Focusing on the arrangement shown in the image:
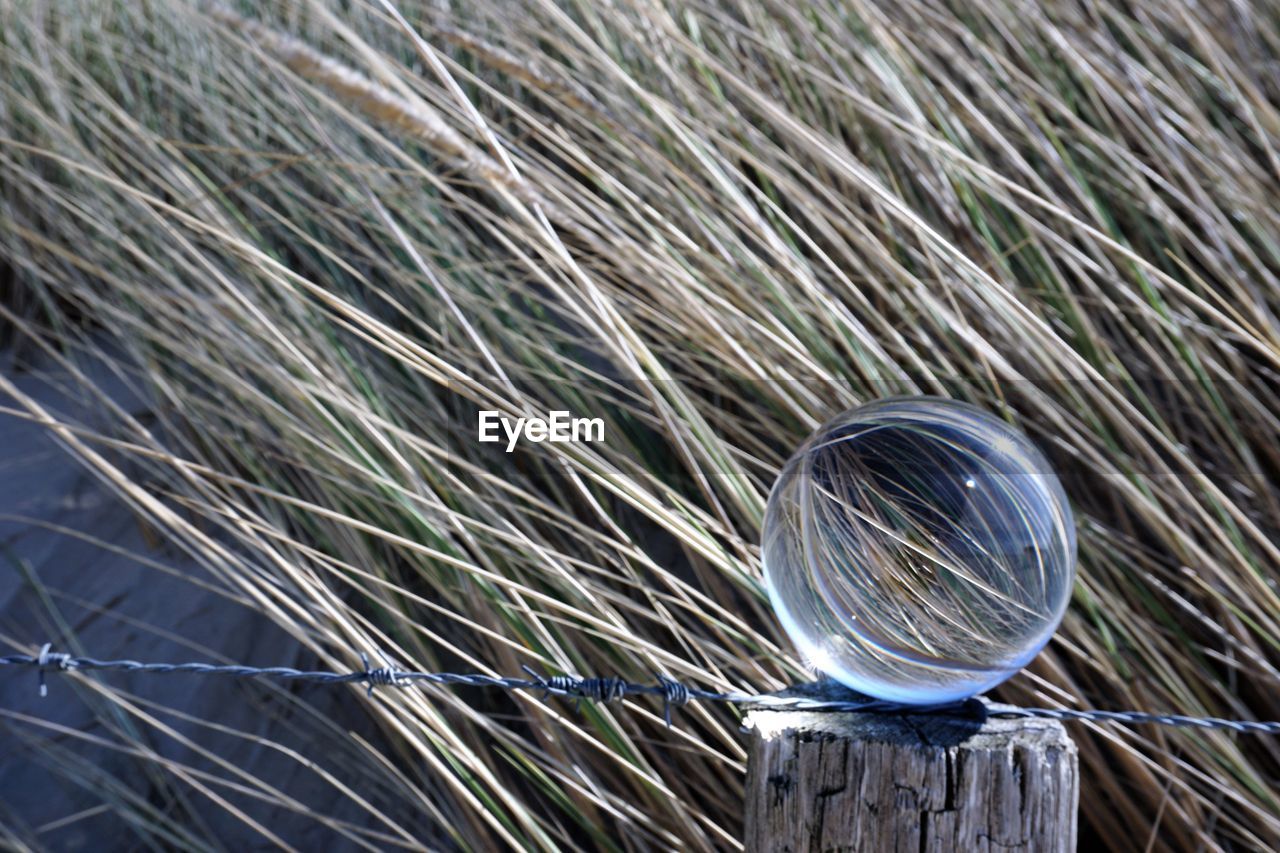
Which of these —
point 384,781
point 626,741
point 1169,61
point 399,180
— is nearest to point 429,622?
point 384,781

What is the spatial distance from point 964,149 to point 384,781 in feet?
3.85

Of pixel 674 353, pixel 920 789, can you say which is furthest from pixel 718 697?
pixel 674 353

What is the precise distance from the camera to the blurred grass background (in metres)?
1.20

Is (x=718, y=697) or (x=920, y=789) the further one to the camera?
(x=718, y=697)

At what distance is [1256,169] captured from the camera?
155 centimetres

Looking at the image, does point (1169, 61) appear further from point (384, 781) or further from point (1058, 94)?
point (384, 781)

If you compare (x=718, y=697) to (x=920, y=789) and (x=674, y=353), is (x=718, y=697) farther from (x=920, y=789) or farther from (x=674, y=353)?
(x=674, y=353)

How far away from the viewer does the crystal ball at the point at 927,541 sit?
67 cm

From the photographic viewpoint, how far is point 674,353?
1471mm

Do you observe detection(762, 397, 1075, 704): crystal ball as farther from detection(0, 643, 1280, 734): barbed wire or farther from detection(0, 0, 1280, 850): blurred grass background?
detection(0, 0, 1280, 850): blurred grass background

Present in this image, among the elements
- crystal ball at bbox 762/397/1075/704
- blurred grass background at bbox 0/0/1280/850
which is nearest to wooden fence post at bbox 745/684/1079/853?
crystal ball at bbox 762/397/1075/704

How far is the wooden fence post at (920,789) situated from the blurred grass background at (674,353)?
37cm

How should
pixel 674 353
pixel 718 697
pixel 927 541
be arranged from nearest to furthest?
pixel 927 541 → pixel 718 697 → pixel 674 353

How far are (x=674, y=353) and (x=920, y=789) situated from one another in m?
0.86
